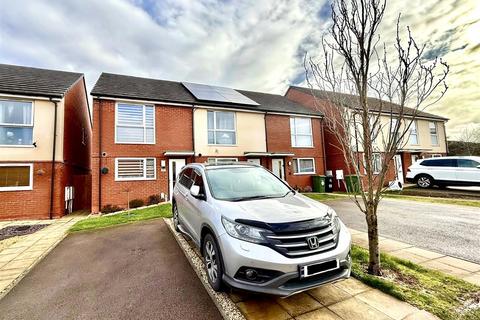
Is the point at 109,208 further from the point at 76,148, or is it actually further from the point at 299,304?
the point at 299,304

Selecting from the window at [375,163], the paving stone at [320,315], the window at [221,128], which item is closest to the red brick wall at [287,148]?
the window at [221,128]

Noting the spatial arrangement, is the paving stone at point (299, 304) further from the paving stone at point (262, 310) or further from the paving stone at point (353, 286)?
the paving stone at point (353, 286)

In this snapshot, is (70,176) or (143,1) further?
(70,176)

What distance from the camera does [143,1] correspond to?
9.30 m

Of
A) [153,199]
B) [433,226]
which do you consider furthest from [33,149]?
[433,226]

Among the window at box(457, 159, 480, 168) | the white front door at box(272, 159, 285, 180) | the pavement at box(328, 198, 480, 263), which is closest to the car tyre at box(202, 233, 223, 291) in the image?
the pavement at box(328, 198, 480, 263)

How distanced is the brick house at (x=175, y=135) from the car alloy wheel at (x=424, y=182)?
6290 mm

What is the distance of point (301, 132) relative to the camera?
17656 mm

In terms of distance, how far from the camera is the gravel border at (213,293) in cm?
264

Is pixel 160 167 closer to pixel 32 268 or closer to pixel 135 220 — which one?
pixel 135 220

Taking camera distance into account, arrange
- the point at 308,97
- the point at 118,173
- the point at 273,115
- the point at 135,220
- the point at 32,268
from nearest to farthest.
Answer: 1. the point at 32,268
2. the point at 135,220
3. the point at 118,173
4. the point at 273,115
5. the point at 308,97

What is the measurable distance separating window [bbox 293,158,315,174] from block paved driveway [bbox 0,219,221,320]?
1288 cm

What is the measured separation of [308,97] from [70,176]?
1911 cm

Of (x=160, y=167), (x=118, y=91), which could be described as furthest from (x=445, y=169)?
(x=118, y=91)
